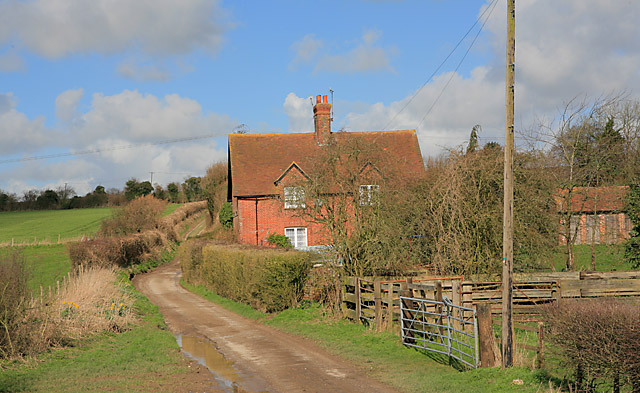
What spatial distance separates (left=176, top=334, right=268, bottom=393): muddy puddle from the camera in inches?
435

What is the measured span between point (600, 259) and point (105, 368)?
3203cm

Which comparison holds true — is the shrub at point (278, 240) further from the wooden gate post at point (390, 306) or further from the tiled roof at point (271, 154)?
the wooden gate post at point (390, 306)

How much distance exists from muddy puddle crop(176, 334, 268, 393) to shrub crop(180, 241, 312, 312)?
156 inches

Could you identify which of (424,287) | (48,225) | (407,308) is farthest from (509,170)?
(48,225)

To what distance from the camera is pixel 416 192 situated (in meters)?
21.0

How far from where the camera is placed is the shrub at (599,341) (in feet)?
24.3

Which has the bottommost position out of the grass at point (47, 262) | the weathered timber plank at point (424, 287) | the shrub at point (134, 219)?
the grass at point (47, 262)

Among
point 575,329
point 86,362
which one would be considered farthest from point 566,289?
point 86,362

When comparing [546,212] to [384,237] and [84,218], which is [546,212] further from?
[84,218]

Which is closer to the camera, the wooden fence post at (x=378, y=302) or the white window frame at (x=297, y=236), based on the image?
the wooden fence post at (x=378, y=302)

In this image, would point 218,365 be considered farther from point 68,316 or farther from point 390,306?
point 68,316

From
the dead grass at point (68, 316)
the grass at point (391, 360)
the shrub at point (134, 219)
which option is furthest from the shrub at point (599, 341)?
the shrub at point (134, 219)

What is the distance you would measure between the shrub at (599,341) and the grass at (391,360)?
1292 millimetres

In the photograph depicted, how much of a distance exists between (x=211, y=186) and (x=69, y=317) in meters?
42.5
